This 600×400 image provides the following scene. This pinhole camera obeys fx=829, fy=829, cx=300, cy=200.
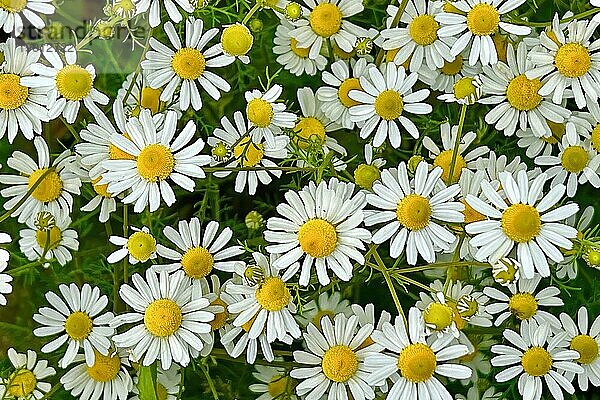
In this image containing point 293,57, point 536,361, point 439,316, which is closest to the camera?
point 439,316

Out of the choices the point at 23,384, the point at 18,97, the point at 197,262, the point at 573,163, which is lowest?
the point at 23,384

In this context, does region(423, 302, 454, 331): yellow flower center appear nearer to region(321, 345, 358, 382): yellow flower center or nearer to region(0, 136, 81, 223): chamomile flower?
region(321, 345, 358, 382): yellow flower center

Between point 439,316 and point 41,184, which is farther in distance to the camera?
point 41,184

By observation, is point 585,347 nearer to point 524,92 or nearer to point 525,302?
point 525,302

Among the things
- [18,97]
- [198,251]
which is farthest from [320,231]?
[18,97]

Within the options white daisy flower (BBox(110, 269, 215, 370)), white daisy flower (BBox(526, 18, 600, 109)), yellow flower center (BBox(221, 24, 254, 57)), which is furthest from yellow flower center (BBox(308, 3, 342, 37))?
white daisy flower (BBox(110, 269, 215, 370))

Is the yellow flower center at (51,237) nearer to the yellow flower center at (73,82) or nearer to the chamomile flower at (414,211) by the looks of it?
the yellow flower center at (73,82)

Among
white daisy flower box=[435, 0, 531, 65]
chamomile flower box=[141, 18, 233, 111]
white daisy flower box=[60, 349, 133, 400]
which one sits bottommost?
white daisy flower box=[60, 349, 133, 400]

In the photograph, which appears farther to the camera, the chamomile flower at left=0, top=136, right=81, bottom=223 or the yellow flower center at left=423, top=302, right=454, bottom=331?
the chamomile flower at left=0, top=136, right=81, bottom=223
